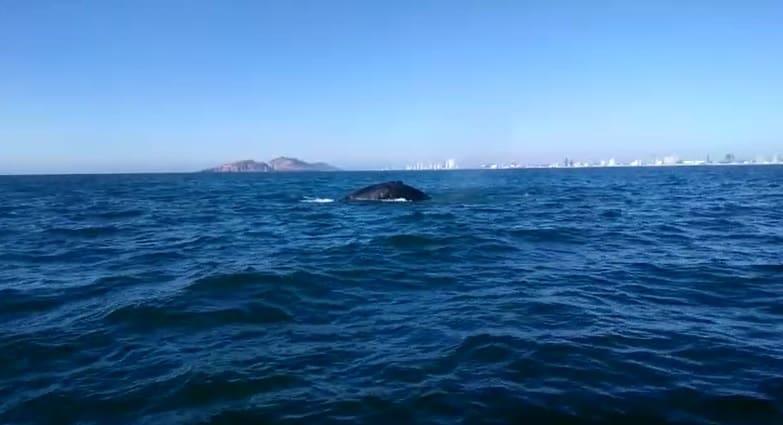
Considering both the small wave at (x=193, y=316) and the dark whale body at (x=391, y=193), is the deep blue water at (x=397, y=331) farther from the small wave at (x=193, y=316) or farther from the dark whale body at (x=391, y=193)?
the dark whale body at (x=391, y=193)

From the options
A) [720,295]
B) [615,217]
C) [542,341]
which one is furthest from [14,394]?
[615,217]

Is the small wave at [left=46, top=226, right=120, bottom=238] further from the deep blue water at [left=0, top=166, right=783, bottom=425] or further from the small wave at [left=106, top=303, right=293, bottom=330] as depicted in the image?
the small wave at [left=106, top=303, right=293, bottom=330]

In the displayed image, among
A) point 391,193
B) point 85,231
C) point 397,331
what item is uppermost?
point 391,193

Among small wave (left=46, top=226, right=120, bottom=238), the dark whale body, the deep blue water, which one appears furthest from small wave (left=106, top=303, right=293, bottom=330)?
the dark whale body

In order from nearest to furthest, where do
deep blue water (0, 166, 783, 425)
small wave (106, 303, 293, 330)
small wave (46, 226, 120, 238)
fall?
A: deep blue water (0, 166, 783, 425) → small wave (106, 303, 293, 330) → small wave (46, 226, 120, 238)

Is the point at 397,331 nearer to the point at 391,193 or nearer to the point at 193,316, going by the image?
the point at 193,316

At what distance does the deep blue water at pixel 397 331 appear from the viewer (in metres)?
6.77

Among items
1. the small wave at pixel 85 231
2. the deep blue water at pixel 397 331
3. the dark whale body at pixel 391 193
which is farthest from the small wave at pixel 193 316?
the dark whale body at pixel 391 193

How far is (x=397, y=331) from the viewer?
9.54m

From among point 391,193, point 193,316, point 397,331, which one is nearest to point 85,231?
point 193,316

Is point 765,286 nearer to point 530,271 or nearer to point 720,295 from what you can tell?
point 720,295

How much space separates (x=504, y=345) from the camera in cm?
870

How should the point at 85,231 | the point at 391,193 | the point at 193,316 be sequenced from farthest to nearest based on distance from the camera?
the point at 391,193
the point at 85,231
the point at 193,316

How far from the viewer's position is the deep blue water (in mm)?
6766
